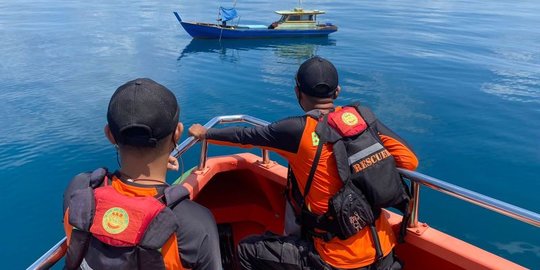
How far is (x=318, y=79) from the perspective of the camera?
280cm

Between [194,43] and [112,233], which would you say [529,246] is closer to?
[112,233]

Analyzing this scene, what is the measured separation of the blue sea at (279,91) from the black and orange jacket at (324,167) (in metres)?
5.19

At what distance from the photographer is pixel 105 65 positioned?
58.1ft

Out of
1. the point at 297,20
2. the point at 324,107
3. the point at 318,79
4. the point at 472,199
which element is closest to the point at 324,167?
the point at 324,107

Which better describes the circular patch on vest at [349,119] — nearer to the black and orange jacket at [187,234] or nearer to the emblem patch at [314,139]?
the emblem patch at [314,139]

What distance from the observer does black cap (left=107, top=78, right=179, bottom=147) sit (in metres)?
1.70

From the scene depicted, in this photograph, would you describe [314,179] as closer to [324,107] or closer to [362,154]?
[362,154]

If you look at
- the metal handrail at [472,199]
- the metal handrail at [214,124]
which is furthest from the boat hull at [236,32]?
the metal handrail at [472,199]

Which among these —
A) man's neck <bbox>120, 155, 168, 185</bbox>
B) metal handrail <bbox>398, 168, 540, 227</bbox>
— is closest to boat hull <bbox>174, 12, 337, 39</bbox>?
metal handrail <bbox>398, 168, 540, 227</bbox>

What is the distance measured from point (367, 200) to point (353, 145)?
0.37 m

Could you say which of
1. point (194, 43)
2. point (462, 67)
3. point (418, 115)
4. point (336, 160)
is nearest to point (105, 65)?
point (194, 43)

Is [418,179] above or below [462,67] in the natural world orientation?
above

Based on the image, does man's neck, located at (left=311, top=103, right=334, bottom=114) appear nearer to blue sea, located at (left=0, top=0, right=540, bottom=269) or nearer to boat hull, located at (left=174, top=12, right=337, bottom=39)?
blue sea, located at (left=0, top=0, right=540, bottom=269)

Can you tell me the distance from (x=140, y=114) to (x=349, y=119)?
1456 mm
